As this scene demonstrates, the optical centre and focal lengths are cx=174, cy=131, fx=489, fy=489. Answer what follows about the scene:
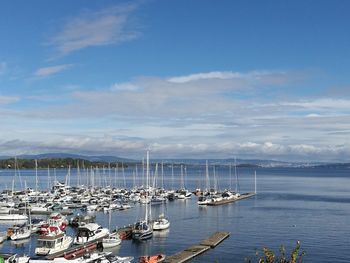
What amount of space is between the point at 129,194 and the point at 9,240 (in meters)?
64.2

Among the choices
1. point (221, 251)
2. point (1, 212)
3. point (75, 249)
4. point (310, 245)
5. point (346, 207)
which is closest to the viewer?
point (75, 249)

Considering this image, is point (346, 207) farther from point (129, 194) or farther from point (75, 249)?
point (75, 249)

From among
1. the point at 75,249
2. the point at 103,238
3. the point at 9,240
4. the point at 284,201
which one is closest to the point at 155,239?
the point at 103,238

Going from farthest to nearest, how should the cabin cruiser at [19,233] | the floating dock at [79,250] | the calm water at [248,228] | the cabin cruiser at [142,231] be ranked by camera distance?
1. the cabin cruiser at [19,233]
2. the cabin cruiser at [142,231]
3. the calm water at [248,228]
4. the floating dock at [79,250]

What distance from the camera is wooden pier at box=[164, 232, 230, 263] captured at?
53559mm

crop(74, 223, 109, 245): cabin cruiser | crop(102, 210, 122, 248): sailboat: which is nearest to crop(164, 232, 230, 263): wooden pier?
crop(102, 210, 122, 248): sailboat

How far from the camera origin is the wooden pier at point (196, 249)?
176 feet

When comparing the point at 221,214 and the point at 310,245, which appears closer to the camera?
the point at 310,245

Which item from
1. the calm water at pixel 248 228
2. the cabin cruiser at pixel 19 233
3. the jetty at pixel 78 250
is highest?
the cabin cruiser at pixel 19 233

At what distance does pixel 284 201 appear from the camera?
13325 cm

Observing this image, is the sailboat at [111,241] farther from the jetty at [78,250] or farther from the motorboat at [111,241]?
the jetty at [78,250]

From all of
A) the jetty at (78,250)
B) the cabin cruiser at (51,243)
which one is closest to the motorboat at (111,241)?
the jetty at (78,250)

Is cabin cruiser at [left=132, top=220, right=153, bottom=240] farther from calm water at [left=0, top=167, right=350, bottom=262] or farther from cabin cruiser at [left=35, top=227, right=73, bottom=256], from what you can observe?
cabin cruiser at [left=35, top=227, right=73, bottom=256]

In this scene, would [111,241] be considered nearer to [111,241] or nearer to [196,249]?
[111,241]
